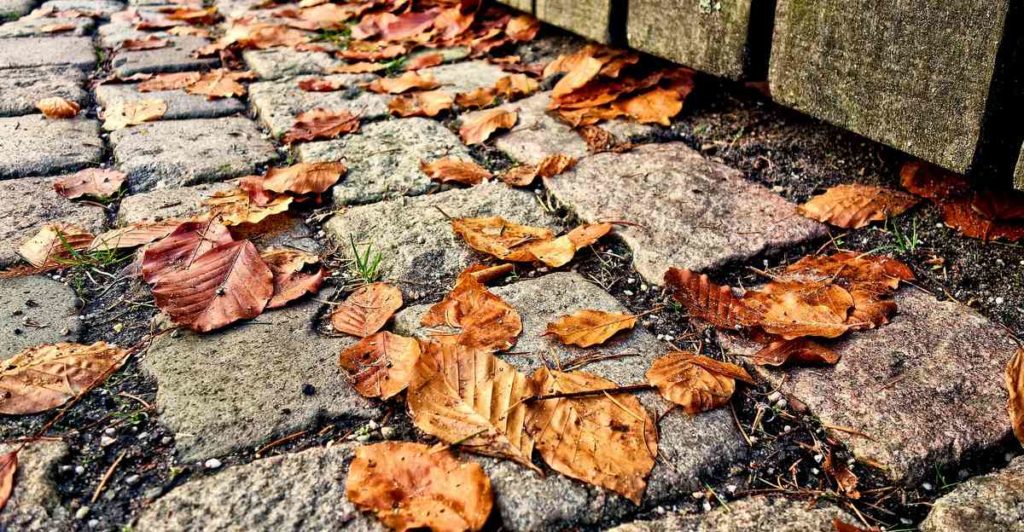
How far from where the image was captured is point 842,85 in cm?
191

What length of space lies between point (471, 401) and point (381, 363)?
0.66 feet

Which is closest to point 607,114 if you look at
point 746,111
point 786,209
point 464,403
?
point 746,111

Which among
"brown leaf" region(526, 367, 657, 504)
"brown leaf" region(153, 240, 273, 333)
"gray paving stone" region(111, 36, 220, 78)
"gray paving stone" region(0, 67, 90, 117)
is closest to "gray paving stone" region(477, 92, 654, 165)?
"brown leaf" region(153, 240, 273, 333)

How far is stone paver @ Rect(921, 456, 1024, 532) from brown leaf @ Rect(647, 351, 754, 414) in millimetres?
343

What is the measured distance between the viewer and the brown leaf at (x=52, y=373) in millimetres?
1359

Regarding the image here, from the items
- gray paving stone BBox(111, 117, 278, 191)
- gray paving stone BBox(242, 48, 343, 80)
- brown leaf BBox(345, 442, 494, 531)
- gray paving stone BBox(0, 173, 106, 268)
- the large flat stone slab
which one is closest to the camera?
brown leaf BBox(345, 442, 494, 531)

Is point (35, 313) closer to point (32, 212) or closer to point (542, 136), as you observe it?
point (32, 212)

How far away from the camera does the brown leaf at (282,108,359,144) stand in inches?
94.0

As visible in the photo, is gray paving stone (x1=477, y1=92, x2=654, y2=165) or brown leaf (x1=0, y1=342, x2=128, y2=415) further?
gray paving stone (x1=477, y1=92, x2=654, y2=165)

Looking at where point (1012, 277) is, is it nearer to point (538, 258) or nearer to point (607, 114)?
point (538, 258)

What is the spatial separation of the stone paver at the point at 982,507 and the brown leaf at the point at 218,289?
1.19 metres

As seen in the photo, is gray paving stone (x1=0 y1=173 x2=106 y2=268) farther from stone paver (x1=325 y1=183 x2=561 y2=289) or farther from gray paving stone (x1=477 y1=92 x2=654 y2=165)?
gray paving stone (x1=477 y1=92 x2=654 y2=165)

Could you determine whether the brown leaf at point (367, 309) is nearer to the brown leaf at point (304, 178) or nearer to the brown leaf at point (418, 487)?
the brown leaf at point (418, 487)

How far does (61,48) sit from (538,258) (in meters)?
2.47
